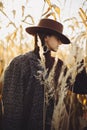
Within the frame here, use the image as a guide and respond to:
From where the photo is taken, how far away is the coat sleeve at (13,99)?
76.8 inches

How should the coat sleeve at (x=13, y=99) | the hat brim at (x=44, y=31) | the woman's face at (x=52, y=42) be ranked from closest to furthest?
the coat sleeve at (x=13, y=99)
the woman's face at (x=52, y=42)
the hat brim at (x=44, y=31)

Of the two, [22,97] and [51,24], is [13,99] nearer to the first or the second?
[22,97]

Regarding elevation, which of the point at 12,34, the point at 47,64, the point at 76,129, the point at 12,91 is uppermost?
the point at 12,34

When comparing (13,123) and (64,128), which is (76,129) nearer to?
(64,128)

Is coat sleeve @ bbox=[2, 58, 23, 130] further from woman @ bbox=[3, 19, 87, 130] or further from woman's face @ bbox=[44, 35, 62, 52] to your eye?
woman's face @ bbox=[44, 35, 62, 52]

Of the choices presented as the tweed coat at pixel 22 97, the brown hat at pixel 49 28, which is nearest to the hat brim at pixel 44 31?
the brown hat at pixel 49 28

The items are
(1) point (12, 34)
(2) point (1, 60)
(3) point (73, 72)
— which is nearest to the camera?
(3) point (73, 72)

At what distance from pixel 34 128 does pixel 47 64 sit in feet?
1.59

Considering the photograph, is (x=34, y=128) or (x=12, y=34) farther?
(x=12, y=34)

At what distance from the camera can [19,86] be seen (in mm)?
2016

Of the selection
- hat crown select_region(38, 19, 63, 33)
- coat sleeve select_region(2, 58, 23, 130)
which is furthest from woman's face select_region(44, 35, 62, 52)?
coat sleeve select_region(2, 58, 23, 130)

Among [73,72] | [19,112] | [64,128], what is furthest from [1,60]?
[73,72]

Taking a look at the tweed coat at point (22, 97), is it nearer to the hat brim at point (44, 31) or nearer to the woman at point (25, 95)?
the woman at point (25, 95)

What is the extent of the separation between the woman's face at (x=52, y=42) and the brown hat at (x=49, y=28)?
0.09 metres
